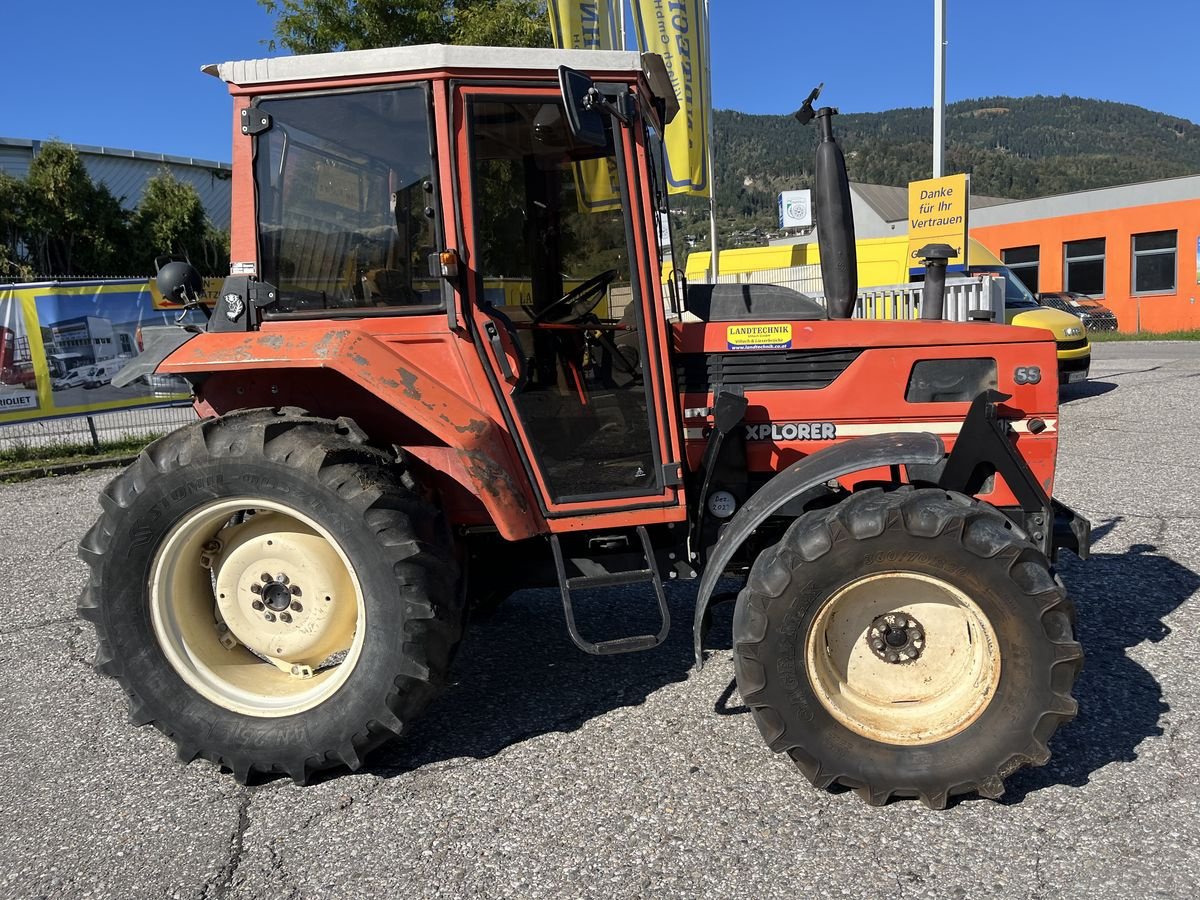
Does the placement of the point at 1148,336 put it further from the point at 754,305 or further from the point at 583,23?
the point at 754,305

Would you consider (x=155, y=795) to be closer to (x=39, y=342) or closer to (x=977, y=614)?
(x=977, y=614)

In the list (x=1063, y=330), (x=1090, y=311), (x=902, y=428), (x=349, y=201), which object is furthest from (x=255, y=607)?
(x=1090, y=311)

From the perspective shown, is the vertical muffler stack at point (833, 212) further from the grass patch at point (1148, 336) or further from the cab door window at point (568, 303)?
the grass patch at point (1148, 336)

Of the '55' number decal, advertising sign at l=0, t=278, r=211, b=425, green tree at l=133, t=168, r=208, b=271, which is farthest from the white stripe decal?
green tree at l=133, t=168, r=208, b=271

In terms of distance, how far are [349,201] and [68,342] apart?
8.81m

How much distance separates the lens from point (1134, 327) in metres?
26.3

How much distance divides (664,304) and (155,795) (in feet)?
8.33

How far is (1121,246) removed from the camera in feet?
87.1

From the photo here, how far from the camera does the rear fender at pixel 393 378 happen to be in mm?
2865

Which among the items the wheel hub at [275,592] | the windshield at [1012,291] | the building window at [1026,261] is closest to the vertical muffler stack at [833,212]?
the wheel hub at [275,592]

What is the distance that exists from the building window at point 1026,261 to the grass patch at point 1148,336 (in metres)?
4.29

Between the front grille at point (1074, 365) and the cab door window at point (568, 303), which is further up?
the cab door window at point (568, 303)

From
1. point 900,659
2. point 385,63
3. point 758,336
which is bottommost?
point 900,659

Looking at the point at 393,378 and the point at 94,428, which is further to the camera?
the point at 94,428
